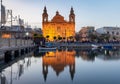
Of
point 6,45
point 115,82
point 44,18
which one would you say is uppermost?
point 44,18

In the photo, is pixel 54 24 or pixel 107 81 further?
pixel 54 24

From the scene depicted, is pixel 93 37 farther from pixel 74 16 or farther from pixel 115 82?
pixel 115 82

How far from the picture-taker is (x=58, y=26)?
616 ft

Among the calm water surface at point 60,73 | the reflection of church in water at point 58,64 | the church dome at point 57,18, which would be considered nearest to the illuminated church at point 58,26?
the church dome at point 57,18

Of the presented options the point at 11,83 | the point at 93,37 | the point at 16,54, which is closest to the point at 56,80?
the point at 11,83

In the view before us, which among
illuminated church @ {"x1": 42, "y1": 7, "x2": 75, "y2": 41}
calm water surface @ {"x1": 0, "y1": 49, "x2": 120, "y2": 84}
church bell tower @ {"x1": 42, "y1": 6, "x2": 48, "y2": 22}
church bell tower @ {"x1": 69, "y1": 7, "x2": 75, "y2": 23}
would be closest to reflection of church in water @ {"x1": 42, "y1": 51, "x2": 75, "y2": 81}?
calm water surface @ {"x1": 0, "y1": 49, "x2": 120, "y2": 84}

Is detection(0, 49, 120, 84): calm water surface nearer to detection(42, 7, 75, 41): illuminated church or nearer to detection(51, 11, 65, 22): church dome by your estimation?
detection(42, 7, 75, 41): illuminated church

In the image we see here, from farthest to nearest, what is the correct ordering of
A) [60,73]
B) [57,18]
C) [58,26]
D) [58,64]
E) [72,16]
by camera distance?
[57,18] < [72,16] < [58,26] < [58,64] < [60,73]

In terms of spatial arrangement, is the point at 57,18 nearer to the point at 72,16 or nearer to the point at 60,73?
the point at 72,16

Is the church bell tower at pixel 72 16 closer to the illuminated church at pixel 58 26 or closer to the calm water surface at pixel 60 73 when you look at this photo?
the illuminated church at pixel 58 26

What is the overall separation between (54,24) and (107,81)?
160936 mm

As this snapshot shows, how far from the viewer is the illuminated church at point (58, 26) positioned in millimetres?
185875

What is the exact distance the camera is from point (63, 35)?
186 m

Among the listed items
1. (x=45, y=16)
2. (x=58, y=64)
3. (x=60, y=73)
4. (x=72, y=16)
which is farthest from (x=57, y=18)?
(x=60, y=73)
